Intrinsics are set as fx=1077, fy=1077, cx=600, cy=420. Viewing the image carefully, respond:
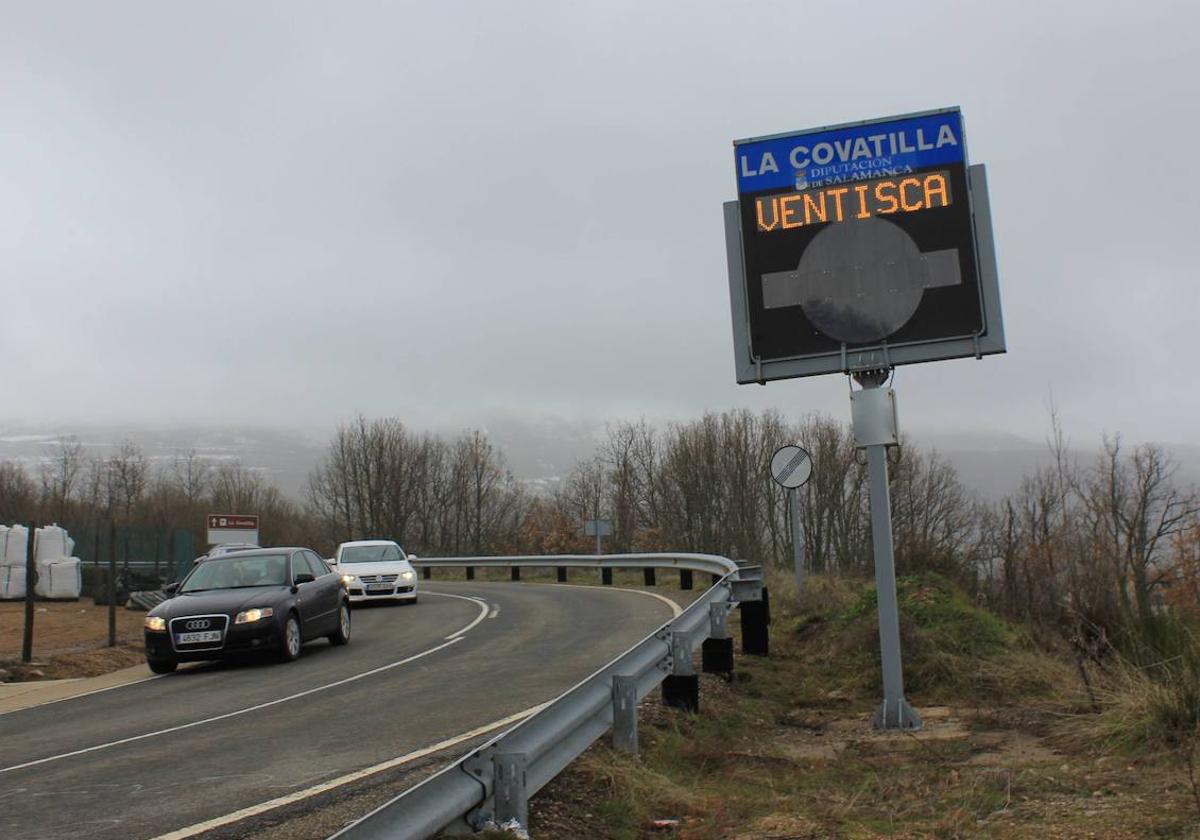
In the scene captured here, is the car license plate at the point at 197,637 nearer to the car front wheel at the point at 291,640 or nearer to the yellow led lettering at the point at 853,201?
the car front wheel at the point at 291,640

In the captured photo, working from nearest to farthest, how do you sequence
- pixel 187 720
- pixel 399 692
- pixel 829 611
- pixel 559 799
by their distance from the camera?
1. pixel 559 799
2. pixel 187 720
3. pixel 399 692
4. pixel 829 611

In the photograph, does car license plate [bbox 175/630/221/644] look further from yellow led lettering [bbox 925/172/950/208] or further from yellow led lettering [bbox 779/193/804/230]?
yellow led lettering [bbox 925/172/950/208]

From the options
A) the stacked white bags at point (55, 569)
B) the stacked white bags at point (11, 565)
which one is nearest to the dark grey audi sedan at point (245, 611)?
the stacked white bags at point (55, 569)

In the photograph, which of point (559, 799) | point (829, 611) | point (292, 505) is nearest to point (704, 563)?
point (829, 611)

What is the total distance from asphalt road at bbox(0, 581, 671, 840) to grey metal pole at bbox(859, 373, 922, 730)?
3.21m

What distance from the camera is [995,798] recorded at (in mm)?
5801

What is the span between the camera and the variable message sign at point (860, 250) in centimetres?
931

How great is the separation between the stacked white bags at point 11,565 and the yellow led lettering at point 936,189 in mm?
31053

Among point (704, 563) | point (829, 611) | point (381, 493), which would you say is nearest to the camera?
point (829, 611)

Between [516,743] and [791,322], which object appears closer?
[516,743]

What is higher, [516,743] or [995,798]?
[516,743]

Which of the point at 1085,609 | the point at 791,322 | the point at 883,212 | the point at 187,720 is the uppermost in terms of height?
the point at 883,212

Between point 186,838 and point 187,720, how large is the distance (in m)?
4.88

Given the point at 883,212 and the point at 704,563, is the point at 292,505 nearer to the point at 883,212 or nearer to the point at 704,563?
the point at 704,563
